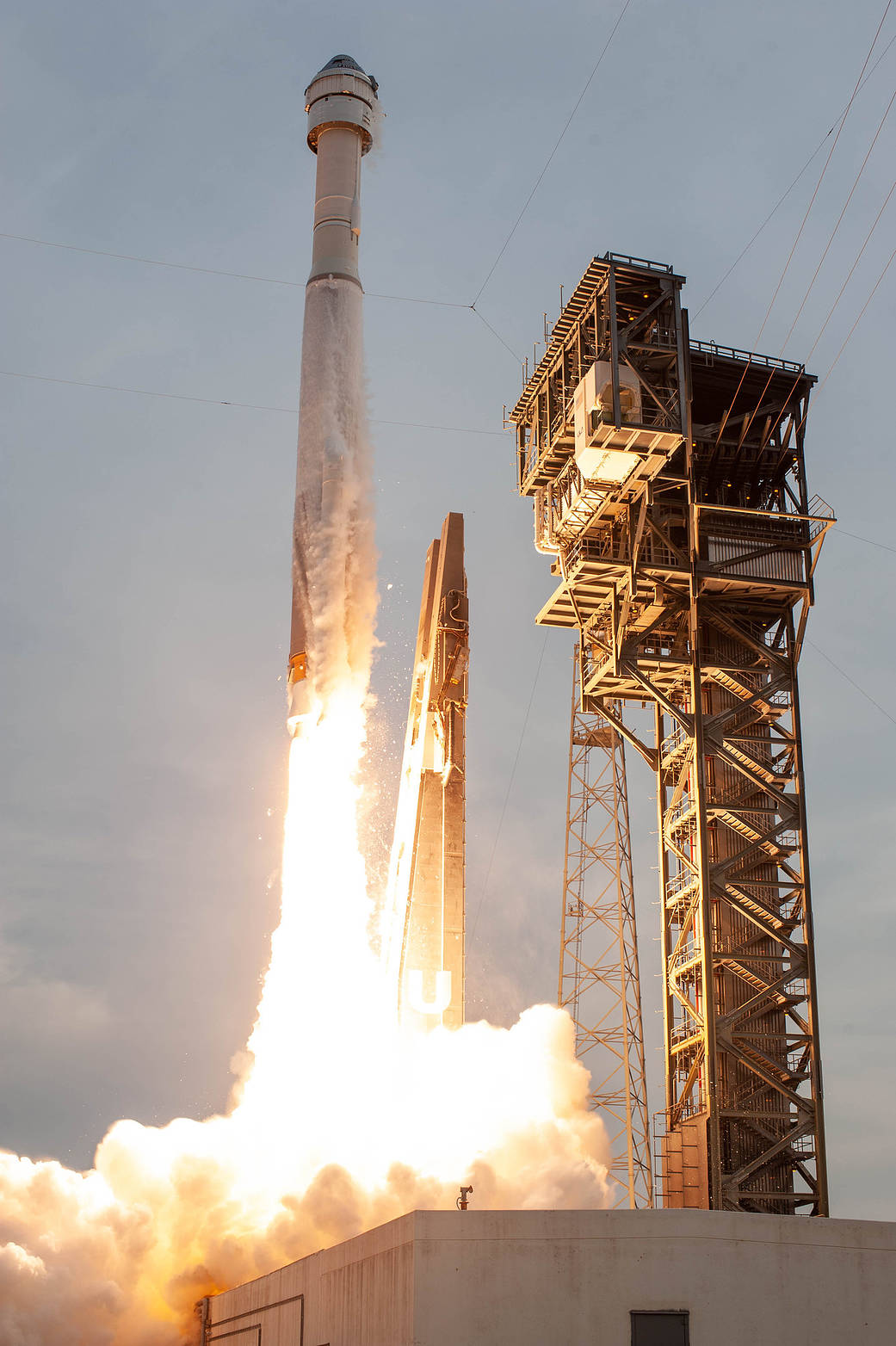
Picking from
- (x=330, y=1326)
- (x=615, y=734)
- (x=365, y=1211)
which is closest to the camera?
(x=330, y=1326)

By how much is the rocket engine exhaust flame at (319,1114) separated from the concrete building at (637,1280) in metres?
11.1

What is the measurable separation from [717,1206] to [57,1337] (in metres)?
18.7

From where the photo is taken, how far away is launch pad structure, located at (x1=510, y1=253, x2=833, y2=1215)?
45188 millimetres

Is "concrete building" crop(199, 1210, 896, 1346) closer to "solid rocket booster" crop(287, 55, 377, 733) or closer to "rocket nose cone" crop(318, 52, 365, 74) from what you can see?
"solid rocket booster" crop(287, 55, 377, 733)

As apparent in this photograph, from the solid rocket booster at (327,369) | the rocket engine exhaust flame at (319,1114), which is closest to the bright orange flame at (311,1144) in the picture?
the rocket engine exhaust flame at (319,1114)

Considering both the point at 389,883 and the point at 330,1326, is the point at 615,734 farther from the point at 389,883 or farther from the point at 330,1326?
the point at 330,1326

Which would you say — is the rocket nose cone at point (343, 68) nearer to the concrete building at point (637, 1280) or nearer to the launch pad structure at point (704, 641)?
the launch pad structure at point (704, 641)

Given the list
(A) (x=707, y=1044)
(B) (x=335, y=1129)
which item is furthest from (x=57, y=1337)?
(A) (x=707, y=1044)

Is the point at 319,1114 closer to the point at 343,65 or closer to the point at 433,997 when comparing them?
the point at 433,997

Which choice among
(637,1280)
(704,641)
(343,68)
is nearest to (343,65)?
(343,68)

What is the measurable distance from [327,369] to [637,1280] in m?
29.2

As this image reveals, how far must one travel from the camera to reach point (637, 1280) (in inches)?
1240

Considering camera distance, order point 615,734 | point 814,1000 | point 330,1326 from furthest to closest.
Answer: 1. point 615,734
2. point 814,1000
3. point 330,1326

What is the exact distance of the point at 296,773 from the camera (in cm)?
4816
